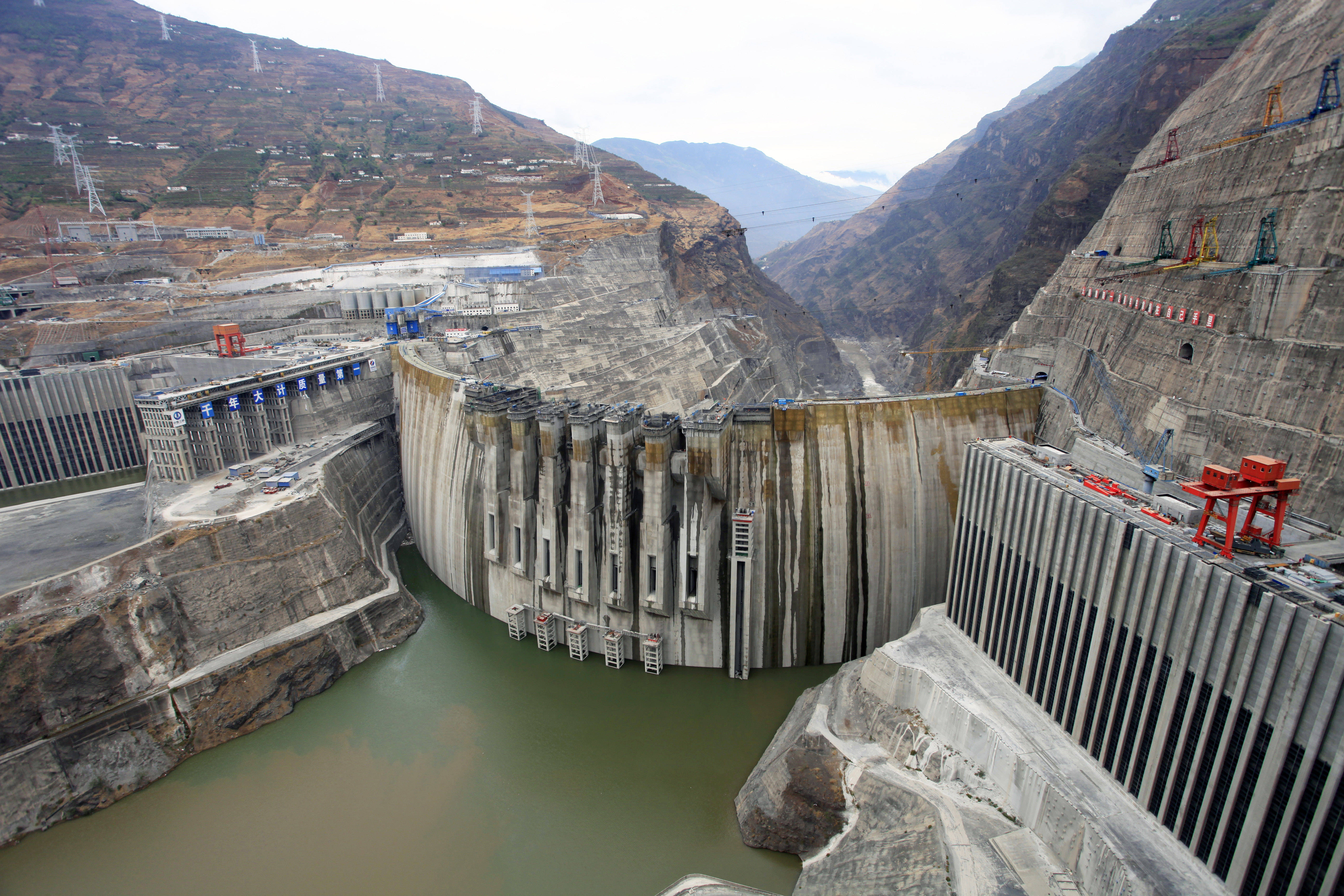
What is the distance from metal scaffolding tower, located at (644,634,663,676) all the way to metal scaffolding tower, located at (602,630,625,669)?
4.12ft

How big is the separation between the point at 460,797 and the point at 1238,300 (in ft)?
131

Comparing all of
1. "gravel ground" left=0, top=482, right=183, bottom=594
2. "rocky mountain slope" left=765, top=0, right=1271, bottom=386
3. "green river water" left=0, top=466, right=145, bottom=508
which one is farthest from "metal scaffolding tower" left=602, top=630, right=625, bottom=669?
"rocky mountain slope" left=765, top=0, right=1271, bottom=386

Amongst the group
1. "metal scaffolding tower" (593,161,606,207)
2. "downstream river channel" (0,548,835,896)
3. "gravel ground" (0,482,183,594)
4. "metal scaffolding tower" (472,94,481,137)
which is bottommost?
"downstream river channel" (0,548,835,896)

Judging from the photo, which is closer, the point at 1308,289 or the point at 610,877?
the point at 610,877

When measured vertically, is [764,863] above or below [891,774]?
below

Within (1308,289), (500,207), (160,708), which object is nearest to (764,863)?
(160,708)

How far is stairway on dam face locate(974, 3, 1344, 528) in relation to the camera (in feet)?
82.6

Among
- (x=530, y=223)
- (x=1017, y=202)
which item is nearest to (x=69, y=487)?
(x=530, y=223)

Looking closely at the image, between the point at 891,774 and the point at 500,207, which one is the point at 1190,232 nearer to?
the point at 891,774

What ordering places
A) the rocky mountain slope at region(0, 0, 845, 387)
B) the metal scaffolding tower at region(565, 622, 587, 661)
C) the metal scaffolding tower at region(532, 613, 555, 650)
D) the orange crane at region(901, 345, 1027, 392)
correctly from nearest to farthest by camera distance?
the metal scaffolding tower at region(565, 622, 587, 661)
the metal scaffolding tower at region(532, 613, 555, 650)
the orange crane at region(901, 345, 1027, 392)
the rocky mountain slope at region(0, 0, 845, 387)

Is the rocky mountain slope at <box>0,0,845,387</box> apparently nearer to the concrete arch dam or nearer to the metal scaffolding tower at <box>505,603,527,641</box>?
the concrete arch dam

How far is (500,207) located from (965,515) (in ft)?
338

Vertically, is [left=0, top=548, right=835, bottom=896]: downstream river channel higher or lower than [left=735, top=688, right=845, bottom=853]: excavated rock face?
lower

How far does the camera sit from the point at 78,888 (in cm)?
2369
